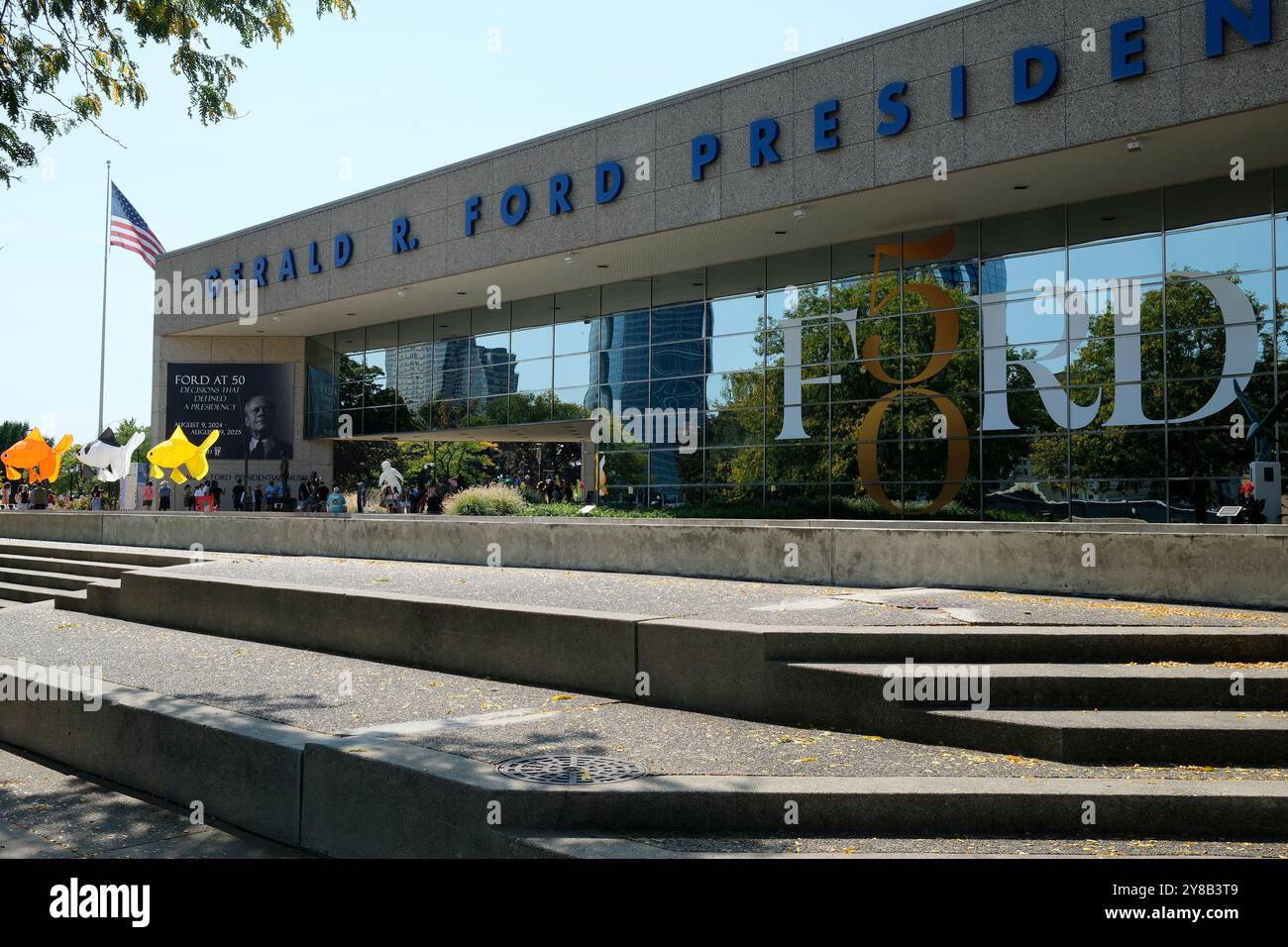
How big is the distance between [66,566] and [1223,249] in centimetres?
1987

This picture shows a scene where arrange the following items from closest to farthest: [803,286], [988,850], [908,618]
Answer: [988,850] < [908,618] < [803,286]

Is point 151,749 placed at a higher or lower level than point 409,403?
lower

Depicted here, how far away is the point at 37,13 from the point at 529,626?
301 inches

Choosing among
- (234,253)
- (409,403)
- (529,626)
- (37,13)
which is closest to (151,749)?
(529,626)

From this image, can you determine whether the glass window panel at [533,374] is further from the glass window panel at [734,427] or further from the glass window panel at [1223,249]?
the glass window panel at [1223,249]

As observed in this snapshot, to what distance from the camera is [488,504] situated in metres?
22.0

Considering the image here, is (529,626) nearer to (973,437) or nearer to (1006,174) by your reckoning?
(1006,174)

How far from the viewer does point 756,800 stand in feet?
16.3

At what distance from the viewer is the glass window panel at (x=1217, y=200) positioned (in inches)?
741

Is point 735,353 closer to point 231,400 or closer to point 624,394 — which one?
point 624,394

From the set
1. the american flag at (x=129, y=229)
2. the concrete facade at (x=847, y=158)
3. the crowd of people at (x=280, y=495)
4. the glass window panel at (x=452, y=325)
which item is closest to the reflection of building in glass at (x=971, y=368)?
the concrete facade at (x=847, y=158)

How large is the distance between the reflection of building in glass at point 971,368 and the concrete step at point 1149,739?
14207 mm

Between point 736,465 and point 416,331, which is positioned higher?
point 416,331

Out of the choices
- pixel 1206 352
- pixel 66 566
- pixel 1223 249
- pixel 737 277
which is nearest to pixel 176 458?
pixel 66 566
